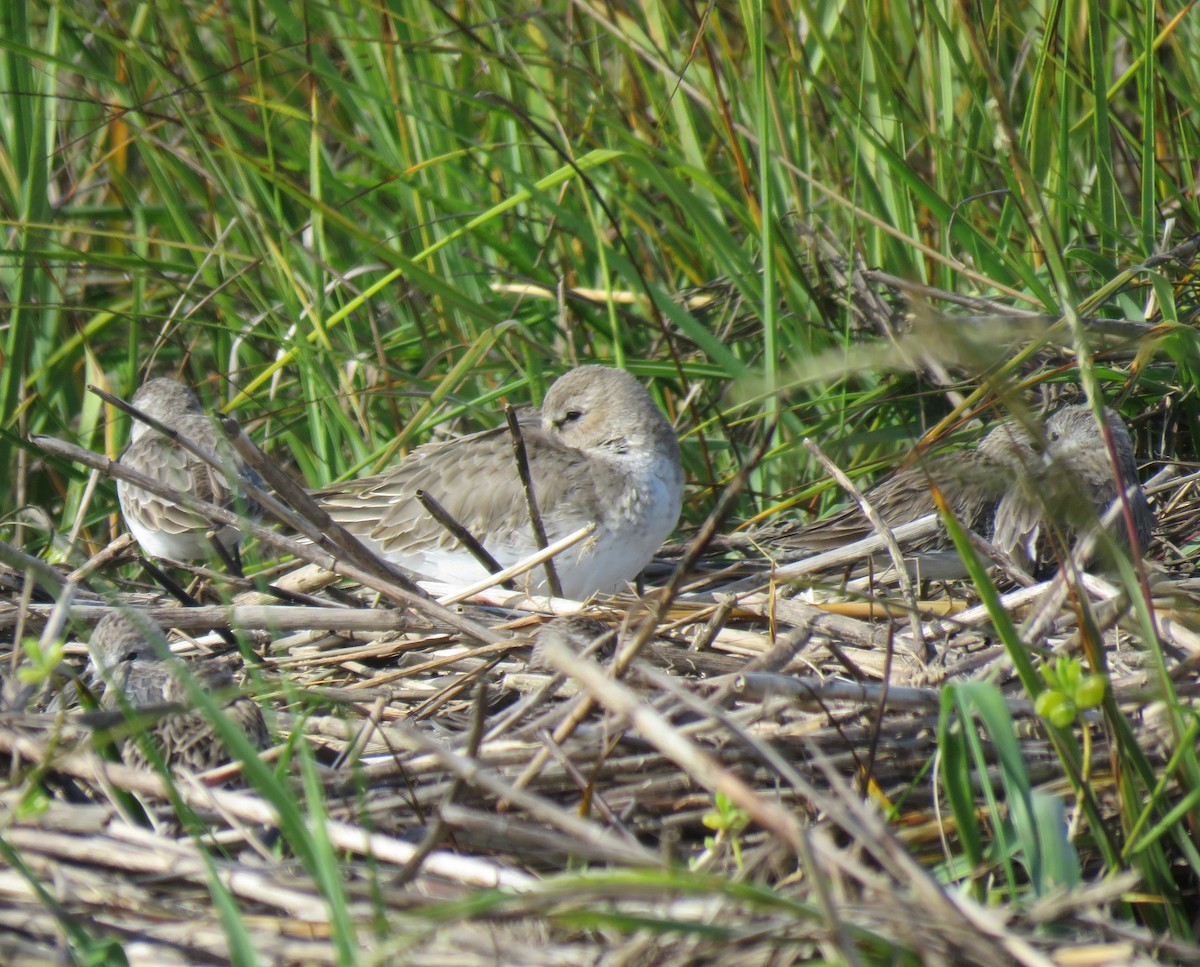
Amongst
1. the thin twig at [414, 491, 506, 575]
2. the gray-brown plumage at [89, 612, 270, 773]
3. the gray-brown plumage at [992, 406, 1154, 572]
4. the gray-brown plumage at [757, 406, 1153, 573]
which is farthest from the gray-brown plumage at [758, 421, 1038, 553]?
the gray-brown plumage at [89, 612, 270, 773]

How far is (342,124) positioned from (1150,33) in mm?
4203

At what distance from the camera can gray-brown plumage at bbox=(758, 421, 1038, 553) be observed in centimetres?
480

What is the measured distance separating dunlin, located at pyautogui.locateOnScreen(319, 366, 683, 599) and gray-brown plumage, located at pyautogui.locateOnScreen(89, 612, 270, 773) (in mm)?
1373

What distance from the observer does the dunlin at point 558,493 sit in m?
4.99

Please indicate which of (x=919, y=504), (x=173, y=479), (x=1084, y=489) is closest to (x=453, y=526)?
(x=919, y=504)

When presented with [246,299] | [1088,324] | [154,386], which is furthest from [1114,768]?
[154,386]

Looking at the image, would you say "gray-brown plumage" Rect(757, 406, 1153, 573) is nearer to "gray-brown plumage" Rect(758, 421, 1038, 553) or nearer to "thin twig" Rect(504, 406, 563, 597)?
"gray-brown plumage" Rect(758, 421, 1038, 553)

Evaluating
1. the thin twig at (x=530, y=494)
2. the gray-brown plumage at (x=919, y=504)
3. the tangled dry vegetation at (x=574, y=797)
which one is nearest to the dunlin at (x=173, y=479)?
the thin twig at (x=530, y=494)

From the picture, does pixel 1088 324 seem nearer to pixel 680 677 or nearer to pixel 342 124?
pixel 680 677

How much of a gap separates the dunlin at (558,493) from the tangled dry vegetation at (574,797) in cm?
77

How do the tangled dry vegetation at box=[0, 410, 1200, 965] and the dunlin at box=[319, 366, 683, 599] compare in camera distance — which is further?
the dunlin at box=[319, 366, 683, 599]

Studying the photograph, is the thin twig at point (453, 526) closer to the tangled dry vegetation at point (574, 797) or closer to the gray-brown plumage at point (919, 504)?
the tangled dry vegetation at point (574, 797)

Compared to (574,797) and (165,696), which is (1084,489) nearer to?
(574,797)

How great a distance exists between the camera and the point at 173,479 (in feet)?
20.0
